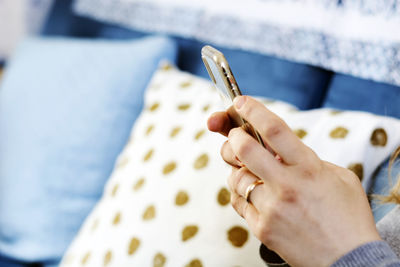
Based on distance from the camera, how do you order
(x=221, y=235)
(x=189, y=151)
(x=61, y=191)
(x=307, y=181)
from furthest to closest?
(x=61, y=191)
(x=189, y=151)
(x=221, y=235)
(x=307, y=181)

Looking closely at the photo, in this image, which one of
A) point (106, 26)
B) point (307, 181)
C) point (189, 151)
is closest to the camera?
point (307, 181)

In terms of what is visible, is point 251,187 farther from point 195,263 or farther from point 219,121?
point 195,263

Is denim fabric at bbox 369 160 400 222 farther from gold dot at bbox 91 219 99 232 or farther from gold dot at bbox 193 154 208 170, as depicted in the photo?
gold dot at bbox 91 219 99 232

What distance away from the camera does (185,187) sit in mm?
640

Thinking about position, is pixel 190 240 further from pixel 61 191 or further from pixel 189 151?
pixel 61 191

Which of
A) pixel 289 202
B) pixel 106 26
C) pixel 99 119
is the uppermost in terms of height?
pixel 289 202

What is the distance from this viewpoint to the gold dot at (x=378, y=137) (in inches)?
22.0

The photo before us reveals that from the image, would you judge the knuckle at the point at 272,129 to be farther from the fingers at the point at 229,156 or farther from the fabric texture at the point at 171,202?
the fabric texture at the point at 171,202

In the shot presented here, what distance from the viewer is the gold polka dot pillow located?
56cm

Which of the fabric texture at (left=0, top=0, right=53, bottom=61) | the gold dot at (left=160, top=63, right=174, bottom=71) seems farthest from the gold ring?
the fabric texture at (left=0, top=0, right=53, bottom=61)

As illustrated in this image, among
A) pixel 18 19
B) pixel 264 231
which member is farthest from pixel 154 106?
pixel 18 19

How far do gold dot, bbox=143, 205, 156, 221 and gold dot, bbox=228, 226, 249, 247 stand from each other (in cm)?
13

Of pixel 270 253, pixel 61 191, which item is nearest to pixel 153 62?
pixel 61 191

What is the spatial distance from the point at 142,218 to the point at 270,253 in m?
0.25
